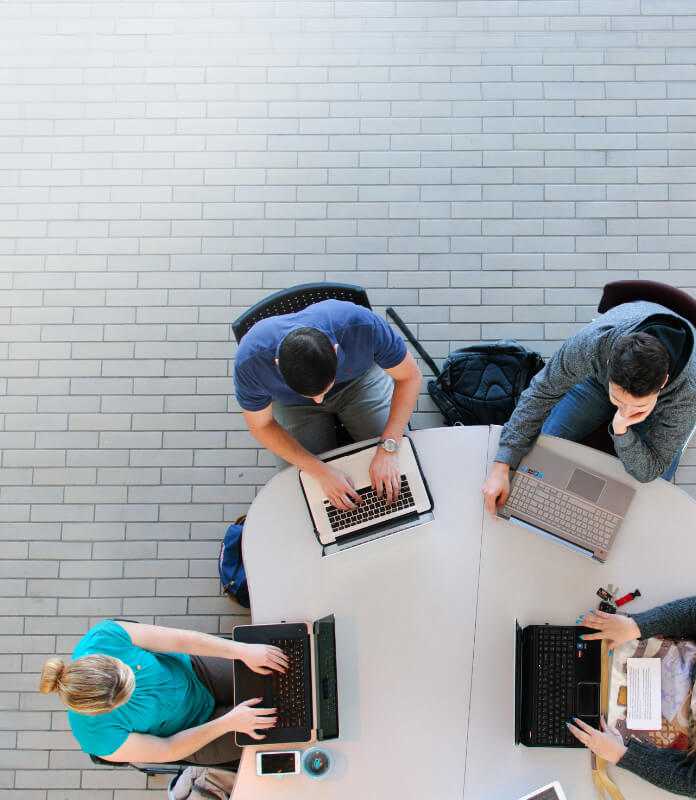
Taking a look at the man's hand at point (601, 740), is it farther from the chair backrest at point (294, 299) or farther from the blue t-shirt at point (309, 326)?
the chair backrest at point (294, 299)

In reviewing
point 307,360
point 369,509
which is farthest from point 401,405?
point 307,360

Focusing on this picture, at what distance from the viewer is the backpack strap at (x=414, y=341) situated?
11.0 feet

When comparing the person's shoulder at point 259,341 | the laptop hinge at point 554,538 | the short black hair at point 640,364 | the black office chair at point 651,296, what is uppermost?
the black office chair at point 651,296

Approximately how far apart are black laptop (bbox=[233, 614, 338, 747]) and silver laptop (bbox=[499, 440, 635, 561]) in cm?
74

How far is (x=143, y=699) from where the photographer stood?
237cm

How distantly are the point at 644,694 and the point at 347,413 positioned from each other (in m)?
1.39

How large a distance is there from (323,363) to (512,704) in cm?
126

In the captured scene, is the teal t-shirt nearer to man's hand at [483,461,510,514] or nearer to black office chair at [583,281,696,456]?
man's hand at [483,461,510,514]

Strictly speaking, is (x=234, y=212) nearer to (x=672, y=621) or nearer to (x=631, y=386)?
(x=631, y=386)

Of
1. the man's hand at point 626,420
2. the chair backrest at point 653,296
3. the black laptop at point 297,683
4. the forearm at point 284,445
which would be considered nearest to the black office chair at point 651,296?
the chair backrest at point 653,296

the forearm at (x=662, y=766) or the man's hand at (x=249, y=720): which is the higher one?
the man's hand at (x=249, y=720)

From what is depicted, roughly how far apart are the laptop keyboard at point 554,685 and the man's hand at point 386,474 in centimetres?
64

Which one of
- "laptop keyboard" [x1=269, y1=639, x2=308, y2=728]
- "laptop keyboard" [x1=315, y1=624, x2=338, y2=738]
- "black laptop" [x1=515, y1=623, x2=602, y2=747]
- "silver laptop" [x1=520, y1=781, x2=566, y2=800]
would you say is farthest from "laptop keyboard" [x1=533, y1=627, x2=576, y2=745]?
"laptop keyboard" [x1=269, y1=639, x2=308, y2=728]

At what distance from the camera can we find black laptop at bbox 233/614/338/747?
2322 millimetres
